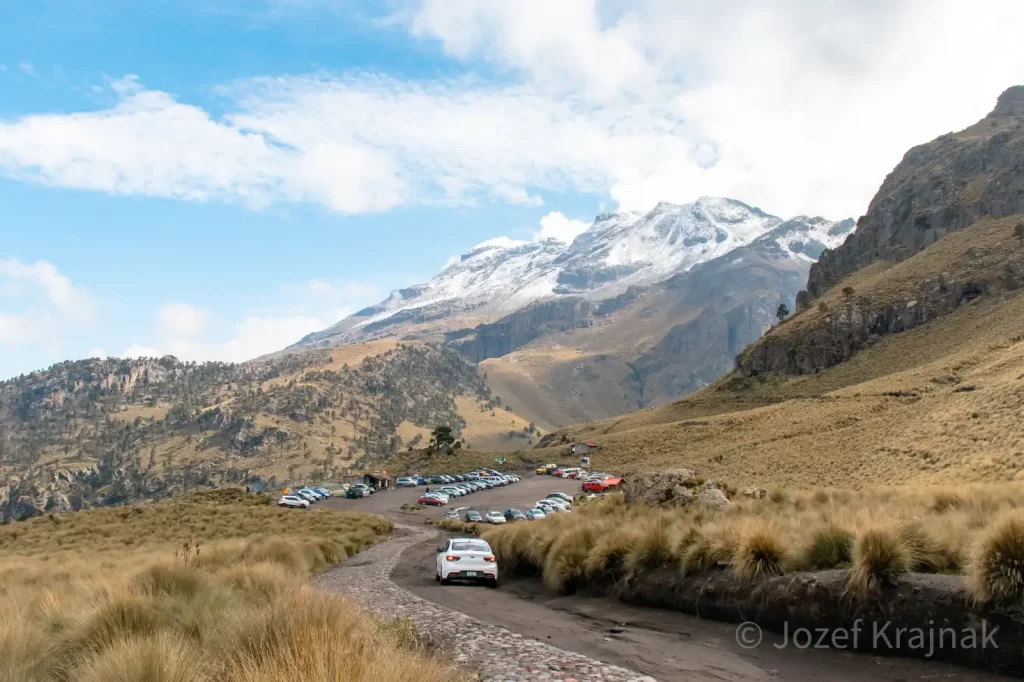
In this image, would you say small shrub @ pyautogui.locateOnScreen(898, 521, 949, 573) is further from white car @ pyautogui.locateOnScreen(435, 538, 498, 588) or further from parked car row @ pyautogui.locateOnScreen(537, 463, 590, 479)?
parked car row @ pyautogui.locateOnScreen(537, 463, 590, 479)

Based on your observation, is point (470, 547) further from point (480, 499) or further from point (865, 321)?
point (865, 321)

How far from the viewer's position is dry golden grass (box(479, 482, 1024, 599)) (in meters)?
8.23

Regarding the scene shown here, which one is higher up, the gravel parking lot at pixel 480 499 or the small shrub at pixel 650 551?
the small shrub at pixel 650 551

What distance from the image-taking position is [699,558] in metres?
12.5

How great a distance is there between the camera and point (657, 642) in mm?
10438

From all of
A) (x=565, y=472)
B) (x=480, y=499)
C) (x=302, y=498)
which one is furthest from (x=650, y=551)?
(x=565, y=472)

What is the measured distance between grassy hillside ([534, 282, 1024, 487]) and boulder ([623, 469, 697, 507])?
18296 mm

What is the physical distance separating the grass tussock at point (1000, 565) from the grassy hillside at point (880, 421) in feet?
93.8

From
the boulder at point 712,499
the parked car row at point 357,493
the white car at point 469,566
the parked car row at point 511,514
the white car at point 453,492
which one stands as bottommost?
the parked car row at point 357,493

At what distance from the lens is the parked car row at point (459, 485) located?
69.4 metres

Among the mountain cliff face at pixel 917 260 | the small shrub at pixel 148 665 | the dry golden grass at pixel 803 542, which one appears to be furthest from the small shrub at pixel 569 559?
the mountain cliff face at pixel 917 260

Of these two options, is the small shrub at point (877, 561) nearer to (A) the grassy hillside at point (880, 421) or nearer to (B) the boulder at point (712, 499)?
(B) the boulder at point (712, 499)

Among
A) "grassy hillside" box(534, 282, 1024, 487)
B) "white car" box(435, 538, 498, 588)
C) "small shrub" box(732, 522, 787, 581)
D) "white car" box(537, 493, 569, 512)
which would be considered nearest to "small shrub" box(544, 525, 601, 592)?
"white car" box(435, 538, 498, 588)

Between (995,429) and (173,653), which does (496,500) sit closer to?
(995,429)
